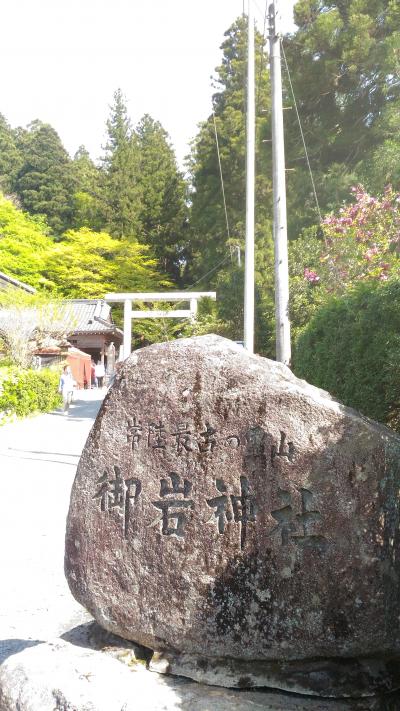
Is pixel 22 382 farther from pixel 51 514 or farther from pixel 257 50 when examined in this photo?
pixel 257 50

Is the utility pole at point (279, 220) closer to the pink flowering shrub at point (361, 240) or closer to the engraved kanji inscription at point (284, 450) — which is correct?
the pink flowering shrub at point (361, 240)

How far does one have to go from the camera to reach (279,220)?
1014 cm

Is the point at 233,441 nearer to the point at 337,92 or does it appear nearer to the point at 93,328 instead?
the point at 337,92

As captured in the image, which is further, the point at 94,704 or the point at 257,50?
the point at 257,50

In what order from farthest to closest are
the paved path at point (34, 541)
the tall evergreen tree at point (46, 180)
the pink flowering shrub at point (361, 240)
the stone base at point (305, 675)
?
the tall evergreen tree at point (46, 180) → the pink flowering shrub at point (361, 240) → the paved path at point (34, 541) → the stone base at point (305, 675)

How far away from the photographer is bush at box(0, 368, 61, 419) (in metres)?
18.3

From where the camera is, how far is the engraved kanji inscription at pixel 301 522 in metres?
3.26

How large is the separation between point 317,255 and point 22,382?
8825 mm

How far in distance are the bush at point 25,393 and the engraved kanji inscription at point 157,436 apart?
15.0 m

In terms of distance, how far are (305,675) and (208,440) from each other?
118cm

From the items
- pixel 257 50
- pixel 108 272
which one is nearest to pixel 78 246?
pixel 108 272

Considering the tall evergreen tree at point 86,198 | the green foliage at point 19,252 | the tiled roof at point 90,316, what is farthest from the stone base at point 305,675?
the tall evergreen tree at point 86,198

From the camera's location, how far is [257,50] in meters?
32.7

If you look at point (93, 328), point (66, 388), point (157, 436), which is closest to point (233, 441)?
point (157, 436)
